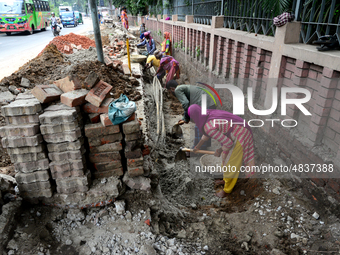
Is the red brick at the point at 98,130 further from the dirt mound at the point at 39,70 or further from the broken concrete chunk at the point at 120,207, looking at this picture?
the dirt mound at the point at 39,70

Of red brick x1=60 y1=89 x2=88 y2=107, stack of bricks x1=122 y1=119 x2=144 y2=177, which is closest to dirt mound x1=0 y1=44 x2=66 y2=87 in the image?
red brick x1=60 y1=89 x2=88 y2=107

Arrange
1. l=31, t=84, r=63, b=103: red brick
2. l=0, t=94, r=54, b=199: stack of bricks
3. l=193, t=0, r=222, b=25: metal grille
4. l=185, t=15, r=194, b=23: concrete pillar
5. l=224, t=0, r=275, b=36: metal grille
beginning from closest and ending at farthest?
l=0, t=94, r=54, b=199: stack of bricks
l=31, t=84, r=63, b=103: red brick
l=224, t=0, r=275, b=36: metal grille
l=193, t=0, r=222, b=25: metal grille
l=185, t=15, r=194, b=23: concrete pillar

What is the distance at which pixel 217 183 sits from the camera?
4.63 meters

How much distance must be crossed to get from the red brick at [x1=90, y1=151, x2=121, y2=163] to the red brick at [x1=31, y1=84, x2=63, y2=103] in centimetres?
87

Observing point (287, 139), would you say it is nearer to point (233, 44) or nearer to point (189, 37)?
point (233, 44)

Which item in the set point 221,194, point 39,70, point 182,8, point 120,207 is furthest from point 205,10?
point 120,207

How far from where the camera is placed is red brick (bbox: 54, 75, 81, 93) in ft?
10.4

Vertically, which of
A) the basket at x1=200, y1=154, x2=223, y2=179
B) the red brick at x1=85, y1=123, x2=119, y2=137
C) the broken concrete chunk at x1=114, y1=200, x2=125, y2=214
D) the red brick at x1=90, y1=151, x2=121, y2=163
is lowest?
the basket at x1=200, y1=154, x2=223, y2=179

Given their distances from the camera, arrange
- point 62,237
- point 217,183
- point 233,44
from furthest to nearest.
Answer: point 233,44
point 217,183
point 62,237

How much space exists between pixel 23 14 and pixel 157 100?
17.5m

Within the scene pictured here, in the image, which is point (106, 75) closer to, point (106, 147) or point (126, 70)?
point (126, 70)

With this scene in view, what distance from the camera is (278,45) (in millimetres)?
4039

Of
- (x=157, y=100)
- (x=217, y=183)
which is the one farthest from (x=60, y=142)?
(x=157, y=100)

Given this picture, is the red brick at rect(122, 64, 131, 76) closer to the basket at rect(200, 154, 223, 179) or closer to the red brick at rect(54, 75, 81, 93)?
the basket at rect(200, 154, 223, 179)
